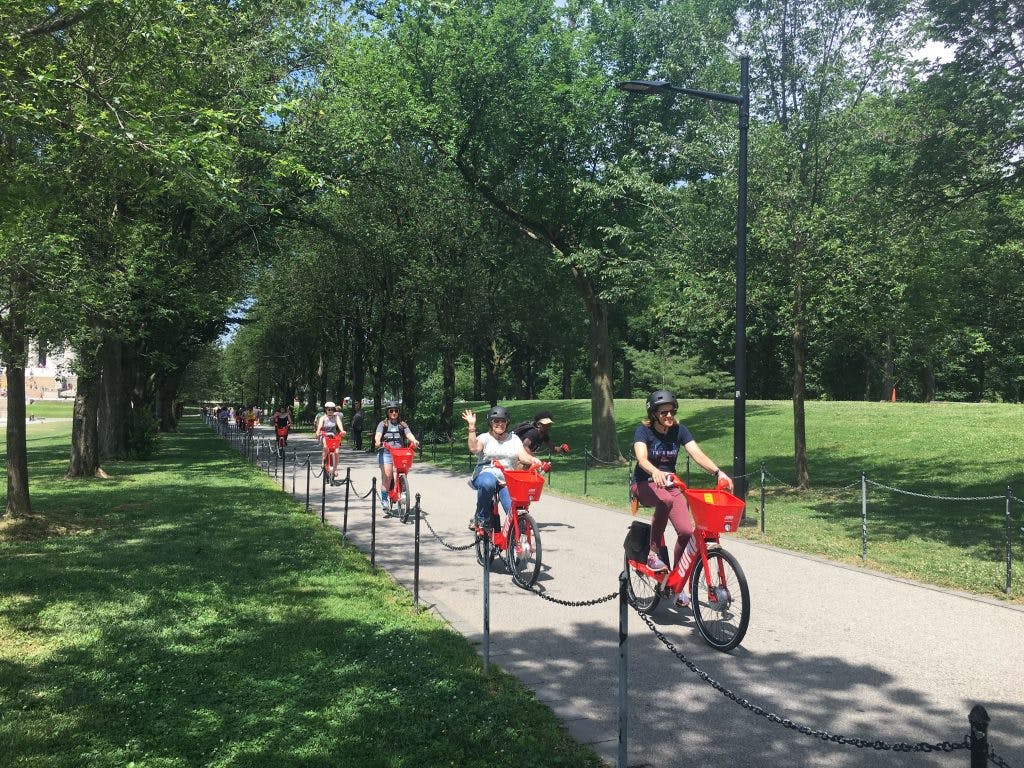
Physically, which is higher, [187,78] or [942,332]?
[187,78]

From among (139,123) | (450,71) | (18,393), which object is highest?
(450,71)

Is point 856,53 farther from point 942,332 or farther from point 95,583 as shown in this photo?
point 95,583

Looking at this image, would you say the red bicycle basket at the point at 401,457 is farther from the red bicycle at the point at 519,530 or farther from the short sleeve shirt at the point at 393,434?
the red bicycle at the point at 519,530

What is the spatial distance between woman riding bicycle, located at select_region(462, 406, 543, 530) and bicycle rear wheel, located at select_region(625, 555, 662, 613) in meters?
1.75

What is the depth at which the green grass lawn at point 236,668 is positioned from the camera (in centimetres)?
420

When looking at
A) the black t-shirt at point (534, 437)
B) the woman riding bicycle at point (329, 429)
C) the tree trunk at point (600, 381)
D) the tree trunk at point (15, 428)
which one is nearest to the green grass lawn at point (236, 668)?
the tree trunk at point (15, 428)

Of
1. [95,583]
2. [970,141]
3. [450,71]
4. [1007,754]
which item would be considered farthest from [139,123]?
[450,71]

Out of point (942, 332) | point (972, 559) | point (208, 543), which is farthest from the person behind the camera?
point (942, 332)

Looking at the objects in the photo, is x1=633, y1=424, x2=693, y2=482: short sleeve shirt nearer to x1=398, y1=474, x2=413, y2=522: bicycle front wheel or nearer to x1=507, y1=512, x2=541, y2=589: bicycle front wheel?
x1=507, y1=512, x2=541, y2=589: bicycle front wheel

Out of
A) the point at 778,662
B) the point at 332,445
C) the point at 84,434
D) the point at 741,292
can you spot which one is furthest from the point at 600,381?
the point at 778,662

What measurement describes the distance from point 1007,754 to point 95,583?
7790 mm

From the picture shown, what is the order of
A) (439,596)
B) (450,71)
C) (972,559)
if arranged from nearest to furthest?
(439,596)
(972,559)
(450,71)

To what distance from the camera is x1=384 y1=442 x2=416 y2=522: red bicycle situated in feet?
40.3

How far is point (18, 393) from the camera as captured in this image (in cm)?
1131
